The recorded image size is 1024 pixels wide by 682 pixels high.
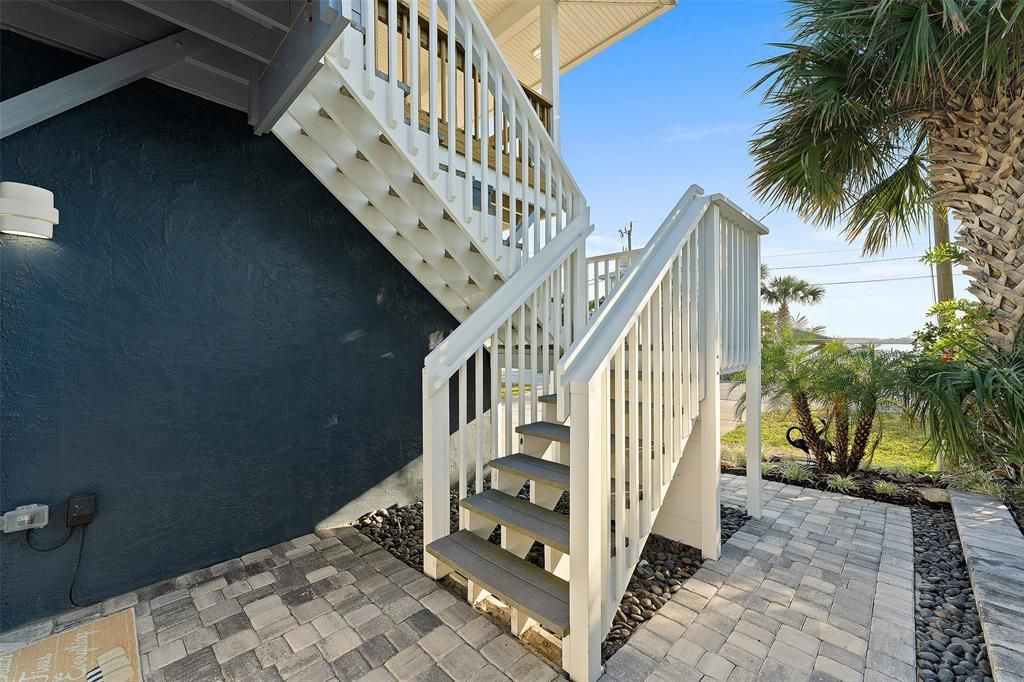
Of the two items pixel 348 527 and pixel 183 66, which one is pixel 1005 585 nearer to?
pixel 348 527

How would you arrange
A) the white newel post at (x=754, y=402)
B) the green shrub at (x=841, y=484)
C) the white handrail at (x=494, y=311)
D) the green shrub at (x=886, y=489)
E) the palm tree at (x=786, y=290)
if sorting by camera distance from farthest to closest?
the palm tree at (x=786, y=290)
the green shrub at (x=841, y=484)
the green shrub at (x=886, y=489)
the white newel post at (x=754, y=402)
the white handrail at (x=494, y=311)

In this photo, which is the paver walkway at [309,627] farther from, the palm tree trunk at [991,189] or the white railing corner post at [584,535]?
the palm tree trunk at [991,189]

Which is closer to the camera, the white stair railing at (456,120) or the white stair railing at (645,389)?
the white stair railing at (645,389)

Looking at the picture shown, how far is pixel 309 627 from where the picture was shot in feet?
5.93

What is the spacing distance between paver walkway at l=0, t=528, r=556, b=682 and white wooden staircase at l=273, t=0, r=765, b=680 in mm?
177

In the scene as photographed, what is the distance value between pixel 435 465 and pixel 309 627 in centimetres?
84

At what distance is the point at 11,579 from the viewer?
1853mm

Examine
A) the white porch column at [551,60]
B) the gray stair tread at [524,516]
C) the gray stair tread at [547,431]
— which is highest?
the white porch column at [551,60]

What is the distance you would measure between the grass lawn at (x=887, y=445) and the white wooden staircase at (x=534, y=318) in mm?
1706

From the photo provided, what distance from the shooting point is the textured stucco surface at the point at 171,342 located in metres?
1.89

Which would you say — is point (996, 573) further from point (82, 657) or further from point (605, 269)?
point (82, 657)

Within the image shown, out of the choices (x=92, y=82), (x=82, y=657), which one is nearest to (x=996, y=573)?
(x=82, y=657)

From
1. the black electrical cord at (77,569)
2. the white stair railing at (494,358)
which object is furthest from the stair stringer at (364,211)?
the black electrical cord at (77,569)

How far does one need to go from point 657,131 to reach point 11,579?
8004mm
